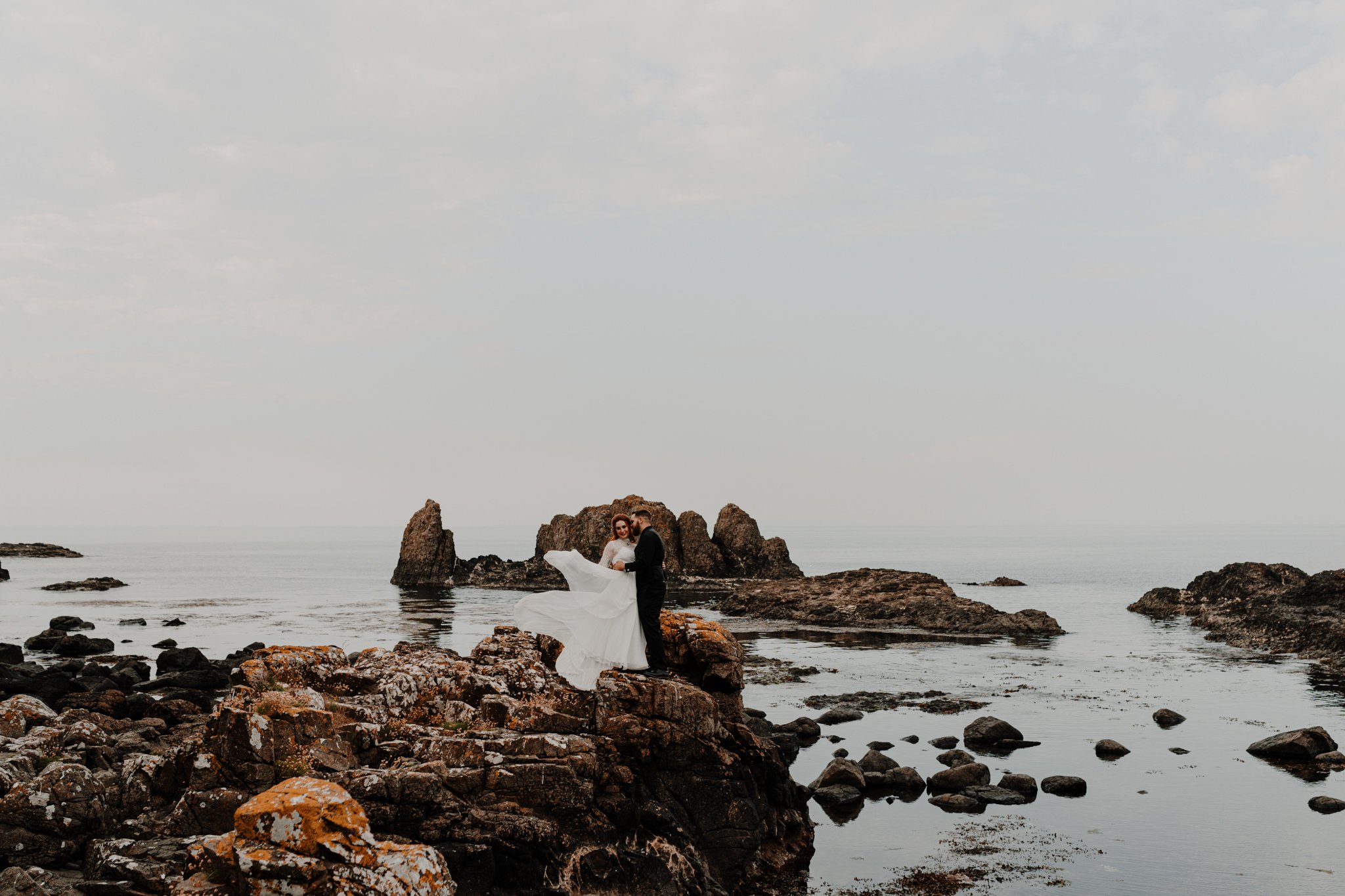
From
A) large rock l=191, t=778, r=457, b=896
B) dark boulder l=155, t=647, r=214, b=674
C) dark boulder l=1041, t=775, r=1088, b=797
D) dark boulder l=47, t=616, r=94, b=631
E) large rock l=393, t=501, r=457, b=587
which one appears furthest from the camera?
large rock l=393, t=501, r=457, b=587

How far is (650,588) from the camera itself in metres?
19.5

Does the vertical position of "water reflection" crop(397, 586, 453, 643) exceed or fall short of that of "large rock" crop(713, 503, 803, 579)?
it falls short

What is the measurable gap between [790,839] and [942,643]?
42.4 metres

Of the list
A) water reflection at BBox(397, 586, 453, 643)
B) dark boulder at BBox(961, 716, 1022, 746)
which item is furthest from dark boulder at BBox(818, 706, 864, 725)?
water reflection at BBox(397, 586, 453, 643)

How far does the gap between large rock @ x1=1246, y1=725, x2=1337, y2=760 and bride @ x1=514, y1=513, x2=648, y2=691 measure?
2220 centimetres

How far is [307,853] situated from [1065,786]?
2056 cm

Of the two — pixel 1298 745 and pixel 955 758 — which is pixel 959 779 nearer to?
pixel 955 758

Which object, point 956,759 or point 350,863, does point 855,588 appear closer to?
point 956,759

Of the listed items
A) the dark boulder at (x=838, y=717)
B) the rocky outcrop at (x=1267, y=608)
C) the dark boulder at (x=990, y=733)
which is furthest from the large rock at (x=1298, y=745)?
the rocky outcrop at (x=1267, y=608)

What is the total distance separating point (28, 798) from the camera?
58.2 ft

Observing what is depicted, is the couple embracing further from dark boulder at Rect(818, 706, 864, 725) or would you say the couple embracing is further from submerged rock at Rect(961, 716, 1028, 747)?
dark boulder at Rect(818, 706, 864, 725)

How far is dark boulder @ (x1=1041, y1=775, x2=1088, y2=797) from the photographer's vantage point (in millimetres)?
25312

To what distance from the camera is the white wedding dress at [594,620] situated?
19.2 metres

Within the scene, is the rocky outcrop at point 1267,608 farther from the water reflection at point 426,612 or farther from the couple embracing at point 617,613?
the water reflection at point 426,612
